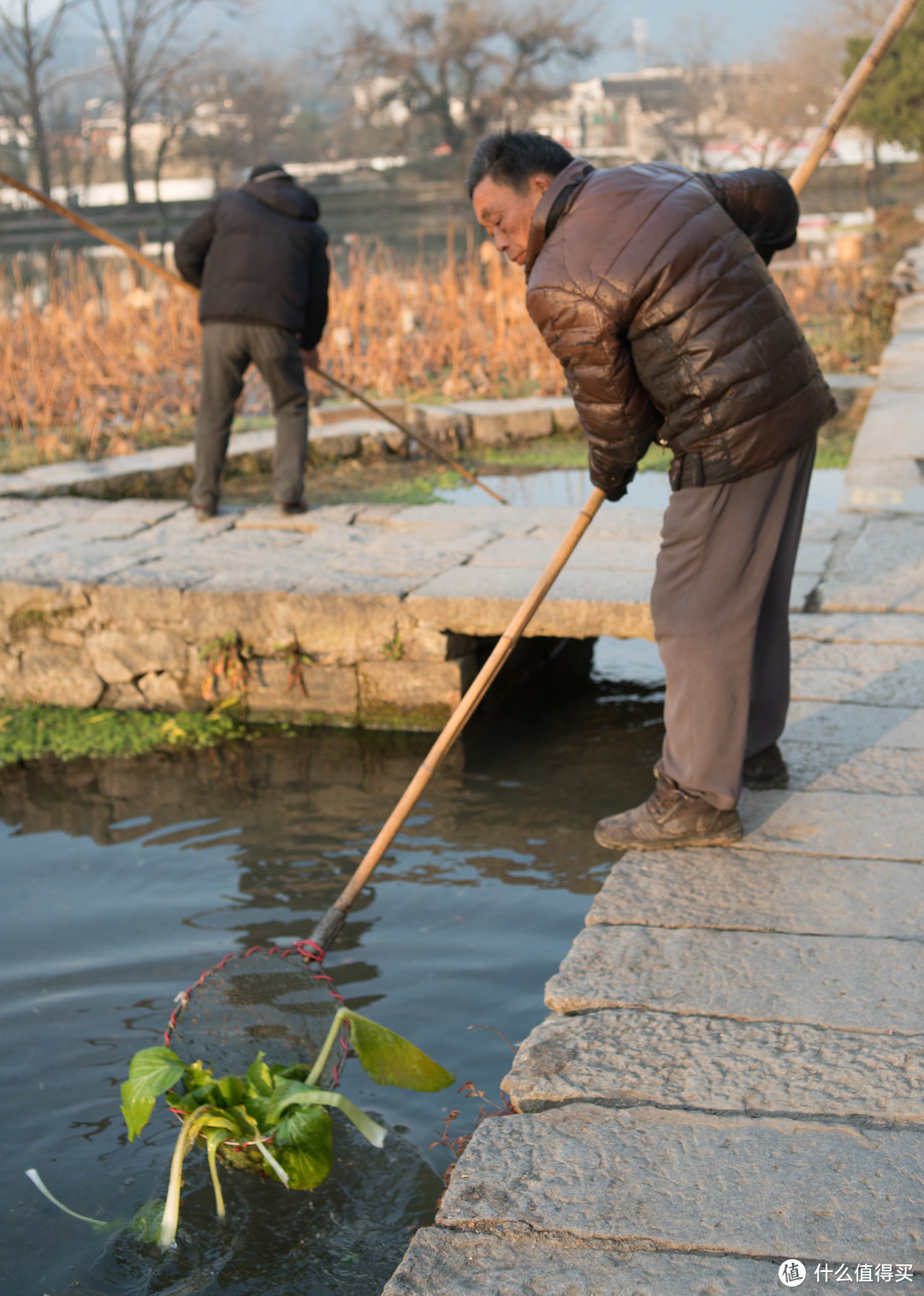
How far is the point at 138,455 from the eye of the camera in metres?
7.59

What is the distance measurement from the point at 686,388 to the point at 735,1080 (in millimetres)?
1404

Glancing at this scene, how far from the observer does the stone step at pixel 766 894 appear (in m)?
2.55

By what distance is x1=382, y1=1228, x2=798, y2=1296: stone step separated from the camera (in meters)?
1.64

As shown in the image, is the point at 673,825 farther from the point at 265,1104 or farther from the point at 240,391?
the point at 240,391

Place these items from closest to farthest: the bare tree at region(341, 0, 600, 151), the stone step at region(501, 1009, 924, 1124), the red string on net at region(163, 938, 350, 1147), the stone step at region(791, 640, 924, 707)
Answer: the stone step at region(501, 1009, 924, 1124)
the red string on net at region(163, 938, 350, 1147)
the stone step at region(791, 640, 924, 707)
the bare tree at region(341, 0, 600, 151)

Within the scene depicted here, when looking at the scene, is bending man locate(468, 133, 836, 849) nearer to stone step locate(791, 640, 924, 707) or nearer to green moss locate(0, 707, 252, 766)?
stone step locate(791, 640, 924, 707)

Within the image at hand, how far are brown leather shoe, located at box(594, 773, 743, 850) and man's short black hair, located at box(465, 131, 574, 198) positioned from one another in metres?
1.42

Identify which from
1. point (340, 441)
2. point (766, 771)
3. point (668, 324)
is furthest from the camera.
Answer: point (340, 441)

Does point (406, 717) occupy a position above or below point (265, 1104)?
below

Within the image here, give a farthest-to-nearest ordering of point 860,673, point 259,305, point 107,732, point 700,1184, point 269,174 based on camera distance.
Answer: point 269,174, point 259,305, point 107,732, point 860,673, point 700,1184

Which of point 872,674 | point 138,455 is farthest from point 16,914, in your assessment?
point 138,455

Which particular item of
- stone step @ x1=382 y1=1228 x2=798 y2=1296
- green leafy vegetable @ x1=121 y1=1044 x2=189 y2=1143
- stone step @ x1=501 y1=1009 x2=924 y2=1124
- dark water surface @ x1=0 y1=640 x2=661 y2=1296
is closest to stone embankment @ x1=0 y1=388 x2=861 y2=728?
dark water surface @ x1=0 y1=640 x2=661 y2=1296

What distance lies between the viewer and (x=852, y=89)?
275cm

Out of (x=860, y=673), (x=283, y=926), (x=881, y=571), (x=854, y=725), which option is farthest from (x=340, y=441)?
(x=854, y=725)
